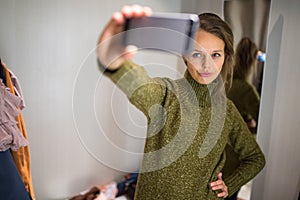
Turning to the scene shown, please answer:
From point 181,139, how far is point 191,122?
0.20 feet

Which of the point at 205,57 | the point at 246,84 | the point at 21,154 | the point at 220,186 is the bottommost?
the point at 220,186

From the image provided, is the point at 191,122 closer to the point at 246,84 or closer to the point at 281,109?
the point at 246,84

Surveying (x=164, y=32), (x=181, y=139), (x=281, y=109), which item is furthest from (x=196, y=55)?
(x=281, y=109)

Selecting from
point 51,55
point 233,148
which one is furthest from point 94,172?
point 233,148

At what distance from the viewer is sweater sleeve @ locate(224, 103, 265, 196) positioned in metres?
1.13

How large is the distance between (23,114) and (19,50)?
169mm

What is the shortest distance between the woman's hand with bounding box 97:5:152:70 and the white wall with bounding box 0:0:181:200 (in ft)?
0.10

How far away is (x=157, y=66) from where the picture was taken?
3.14ft

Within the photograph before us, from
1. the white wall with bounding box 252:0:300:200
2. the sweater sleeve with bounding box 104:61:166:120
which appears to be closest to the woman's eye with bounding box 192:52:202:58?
the sweater sleeve with bounding box 104:61:166:120

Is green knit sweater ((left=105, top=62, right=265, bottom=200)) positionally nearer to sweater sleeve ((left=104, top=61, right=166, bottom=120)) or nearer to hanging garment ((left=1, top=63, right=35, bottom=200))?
sweater sleeve ((left=104, top=61, right=166, bottom=120))

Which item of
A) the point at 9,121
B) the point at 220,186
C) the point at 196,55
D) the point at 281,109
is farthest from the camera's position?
the point at 281,109

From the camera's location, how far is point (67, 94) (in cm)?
93

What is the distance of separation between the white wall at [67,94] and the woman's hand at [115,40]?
0.10 feet

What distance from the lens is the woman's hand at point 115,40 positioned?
824 millimetres
